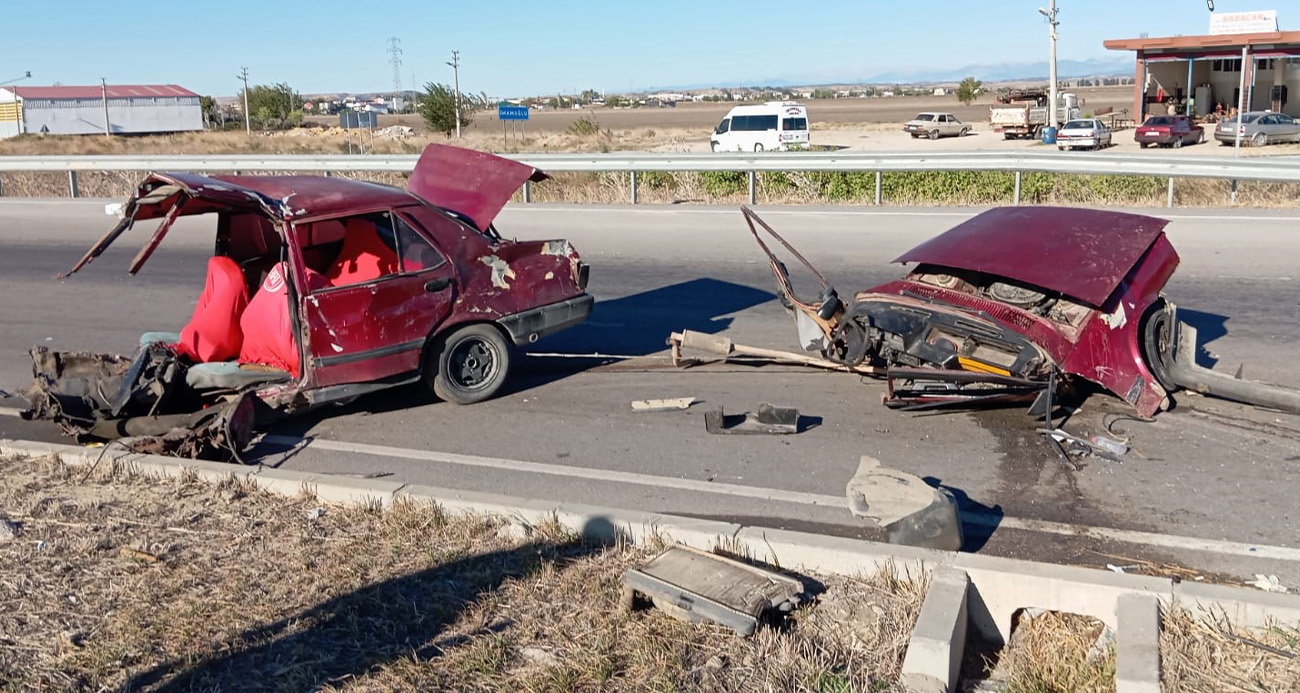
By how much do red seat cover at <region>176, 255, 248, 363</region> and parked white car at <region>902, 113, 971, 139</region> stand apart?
55042 millimetres

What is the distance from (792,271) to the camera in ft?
43.1

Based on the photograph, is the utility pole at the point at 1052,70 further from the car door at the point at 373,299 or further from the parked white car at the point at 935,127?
the car door at the point at 373,299

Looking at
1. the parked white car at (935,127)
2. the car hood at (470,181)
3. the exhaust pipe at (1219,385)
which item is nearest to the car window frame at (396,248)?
the car hood at (470,181)

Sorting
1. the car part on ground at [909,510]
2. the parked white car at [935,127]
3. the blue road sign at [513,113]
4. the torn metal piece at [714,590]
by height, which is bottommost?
the torn metal piece at [714,590]

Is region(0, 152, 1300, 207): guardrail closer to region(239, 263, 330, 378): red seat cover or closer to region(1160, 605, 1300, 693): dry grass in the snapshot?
region(239, 263, 330, 378): red seat cover

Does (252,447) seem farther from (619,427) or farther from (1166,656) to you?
(1166,656)

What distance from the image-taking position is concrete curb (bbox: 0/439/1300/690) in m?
4.37

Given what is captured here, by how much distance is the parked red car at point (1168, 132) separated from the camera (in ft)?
152

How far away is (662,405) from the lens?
8047 millimetres

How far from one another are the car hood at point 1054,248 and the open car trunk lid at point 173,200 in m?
4.34

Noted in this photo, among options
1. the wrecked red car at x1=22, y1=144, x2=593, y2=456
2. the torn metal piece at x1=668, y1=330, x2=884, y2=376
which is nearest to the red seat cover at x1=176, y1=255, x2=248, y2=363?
the wrecked red car at x1=22, y1=144, x2=593, y2=456

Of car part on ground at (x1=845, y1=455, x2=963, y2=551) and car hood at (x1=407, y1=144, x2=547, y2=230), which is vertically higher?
car hood at (x1=407, y1=144, x2=547, y2=230)

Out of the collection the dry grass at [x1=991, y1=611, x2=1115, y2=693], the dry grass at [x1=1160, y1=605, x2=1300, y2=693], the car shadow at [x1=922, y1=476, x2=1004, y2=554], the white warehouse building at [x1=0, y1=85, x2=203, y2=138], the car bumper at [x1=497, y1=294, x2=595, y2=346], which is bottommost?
the dry grass at [x1=991, y1=611, x2=1115, y2=693]

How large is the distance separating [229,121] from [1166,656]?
109230 millimetres
